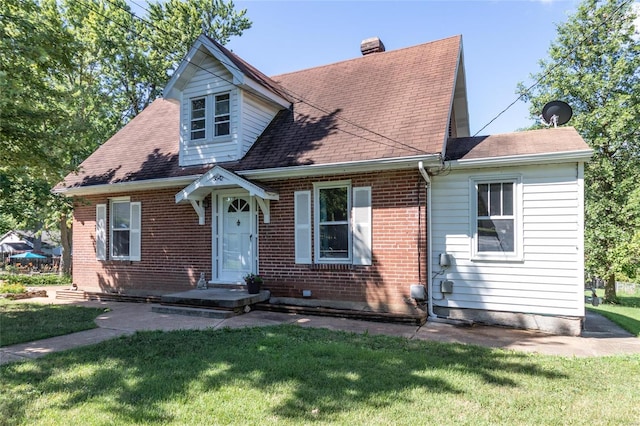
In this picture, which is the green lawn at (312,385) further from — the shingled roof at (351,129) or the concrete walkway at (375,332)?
the shingled roof at (351,129)

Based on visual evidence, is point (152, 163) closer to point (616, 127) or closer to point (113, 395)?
point (113, 395)

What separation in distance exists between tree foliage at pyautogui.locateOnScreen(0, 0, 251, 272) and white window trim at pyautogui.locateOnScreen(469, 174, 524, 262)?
8525 millimetres

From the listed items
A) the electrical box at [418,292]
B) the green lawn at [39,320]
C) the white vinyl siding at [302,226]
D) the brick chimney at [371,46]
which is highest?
the brick chimney at [371,46]

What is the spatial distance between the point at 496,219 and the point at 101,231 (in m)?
10.9

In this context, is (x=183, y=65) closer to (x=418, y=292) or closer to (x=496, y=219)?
(x=418, y=292)

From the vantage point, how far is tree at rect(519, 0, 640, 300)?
18688 millimetres

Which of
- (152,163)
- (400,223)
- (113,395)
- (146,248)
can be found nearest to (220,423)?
(113,395)

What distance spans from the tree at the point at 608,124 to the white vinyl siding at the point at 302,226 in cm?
1628

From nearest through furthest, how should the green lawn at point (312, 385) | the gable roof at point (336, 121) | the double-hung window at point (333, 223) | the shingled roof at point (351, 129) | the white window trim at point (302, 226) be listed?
the green lawn at point (312, 385) < the shingled roof at point (351, 129) < the gable roof at point (336, 121) < the double-hung window at point (333, 223) < the white window trim at point (302, 226)

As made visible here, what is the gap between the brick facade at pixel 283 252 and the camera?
315 inches

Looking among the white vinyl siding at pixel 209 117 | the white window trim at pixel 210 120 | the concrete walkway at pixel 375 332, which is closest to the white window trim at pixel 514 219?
the concrete walkway at pixel 375 332

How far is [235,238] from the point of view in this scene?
996 centimetres

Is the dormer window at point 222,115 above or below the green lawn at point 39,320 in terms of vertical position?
above

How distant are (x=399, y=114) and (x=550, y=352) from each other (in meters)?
5.78
